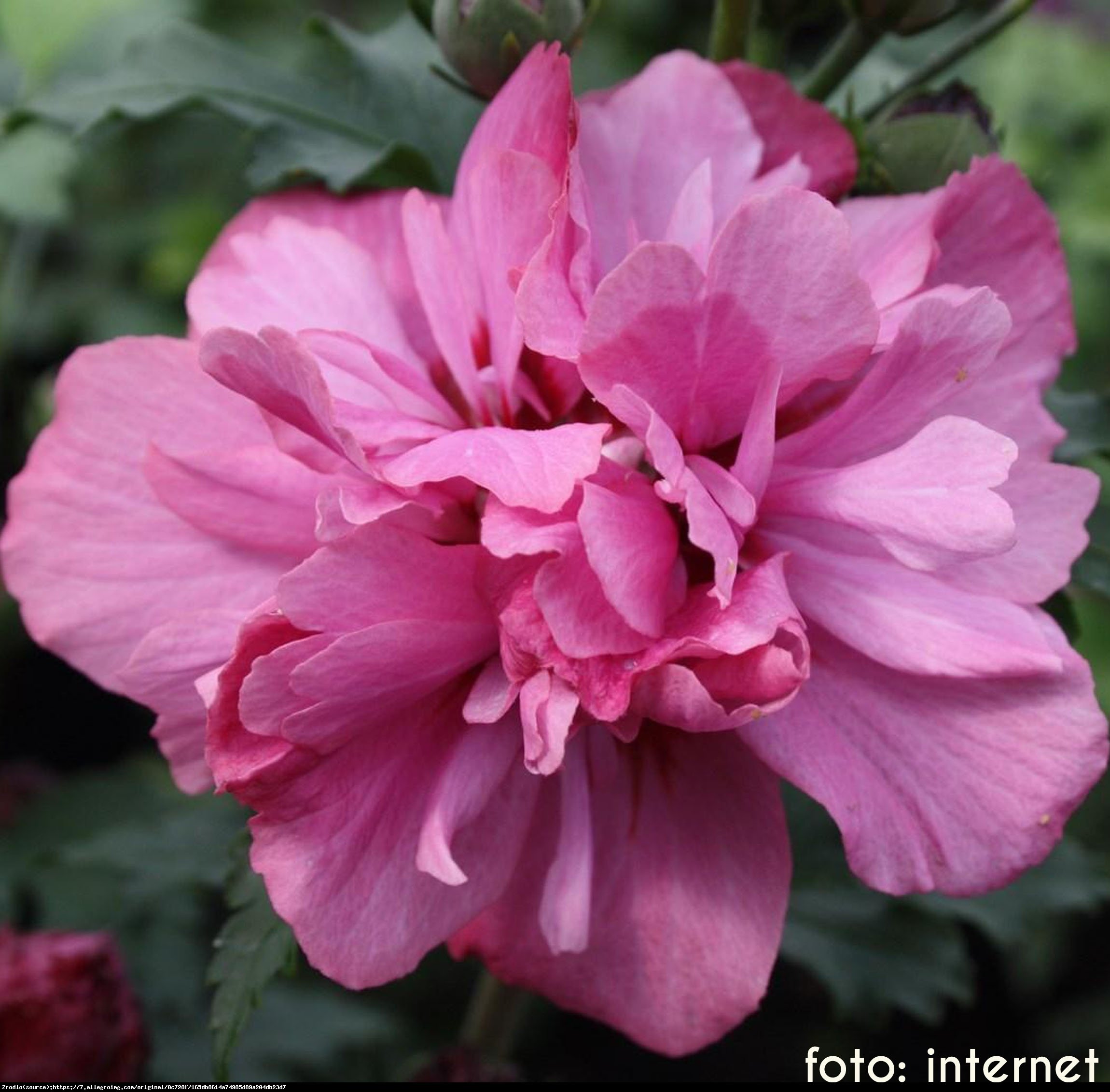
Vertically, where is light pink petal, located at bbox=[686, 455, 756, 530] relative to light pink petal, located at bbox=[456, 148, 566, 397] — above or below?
below

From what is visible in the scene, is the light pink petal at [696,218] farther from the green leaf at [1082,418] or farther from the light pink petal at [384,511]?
the green leaf at [1082,418]

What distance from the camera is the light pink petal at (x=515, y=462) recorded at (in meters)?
0.60

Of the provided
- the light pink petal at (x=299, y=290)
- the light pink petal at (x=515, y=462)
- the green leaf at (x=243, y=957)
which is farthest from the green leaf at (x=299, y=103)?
the green leaf at (x=243, y=957)

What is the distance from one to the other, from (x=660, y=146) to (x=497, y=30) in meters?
0.12

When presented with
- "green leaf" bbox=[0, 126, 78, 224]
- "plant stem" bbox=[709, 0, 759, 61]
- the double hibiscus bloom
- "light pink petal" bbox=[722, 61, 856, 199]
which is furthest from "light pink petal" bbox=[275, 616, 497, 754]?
"green leaf" bbox=[0, 126, 78, 224]

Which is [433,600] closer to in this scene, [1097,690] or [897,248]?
[897,248]

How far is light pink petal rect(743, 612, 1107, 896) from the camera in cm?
66

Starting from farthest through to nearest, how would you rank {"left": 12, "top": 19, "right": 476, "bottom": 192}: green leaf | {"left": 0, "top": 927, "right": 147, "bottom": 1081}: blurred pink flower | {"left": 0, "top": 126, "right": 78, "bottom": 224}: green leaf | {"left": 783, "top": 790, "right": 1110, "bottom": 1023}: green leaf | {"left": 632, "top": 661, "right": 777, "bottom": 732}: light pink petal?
{"left": 0, "top": 126, "right": 78, "bottom": 224}: green leaf, {"left": 783, "top": 790, "right": 1110, "bottom": 1023}: green leaf, {"left": 0, "top": 927, "right": 147, "bottom": 1081}: blurred pink flower, {"left": 12, "top": 19, "right": 476, "bottom": 192}: green leaf, {"left": 632, "top": 661, "right": 777, "bottom": 732}: light pink petal

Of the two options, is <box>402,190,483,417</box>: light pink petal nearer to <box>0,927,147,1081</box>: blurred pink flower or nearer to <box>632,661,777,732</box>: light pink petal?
<box>632,661,777,732</box>: light pink petal

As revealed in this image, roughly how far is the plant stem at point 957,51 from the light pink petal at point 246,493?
0.47m

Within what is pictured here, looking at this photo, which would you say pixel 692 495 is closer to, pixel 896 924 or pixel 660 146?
pixel 660 146

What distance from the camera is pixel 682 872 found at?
73 centimetres

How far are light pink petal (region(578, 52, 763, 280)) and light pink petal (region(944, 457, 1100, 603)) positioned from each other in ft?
0.70

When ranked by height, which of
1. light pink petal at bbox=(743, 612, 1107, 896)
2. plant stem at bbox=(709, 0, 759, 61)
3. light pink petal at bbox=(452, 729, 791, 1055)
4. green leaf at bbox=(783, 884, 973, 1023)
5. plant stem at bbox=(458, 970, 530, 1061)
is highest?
plant stem at bbox=(709, 0, 759, 61)
